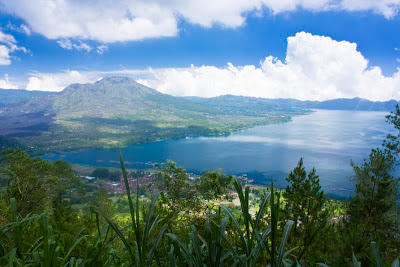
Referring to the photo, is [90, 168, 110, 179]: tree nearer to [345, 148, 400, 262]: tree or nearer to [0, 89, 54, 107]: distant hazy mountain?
[345, 148, 400, 262]: tree

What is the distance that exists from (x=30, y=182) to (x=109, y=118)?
92.3 metres

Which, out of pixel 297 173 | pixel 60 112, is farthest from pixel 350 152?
pixel 60 112

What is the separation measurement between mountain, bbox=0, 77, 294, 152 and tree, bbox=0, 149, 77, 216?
43.8 m

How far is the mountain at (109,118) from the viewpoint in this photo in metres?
58.1

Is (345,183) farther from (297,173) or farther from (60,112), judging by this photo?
(60,112)

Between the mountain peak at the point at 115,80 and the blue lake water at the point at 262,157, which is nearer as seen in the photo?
→ the blue lake water at the point at 262,157

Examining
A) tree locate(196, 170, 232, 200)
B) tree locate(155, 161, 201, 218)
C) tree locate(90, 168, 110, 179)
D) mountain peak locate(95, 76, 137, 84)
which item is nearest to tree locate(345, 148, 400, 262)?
tree locate(196, 170, 232, 200)

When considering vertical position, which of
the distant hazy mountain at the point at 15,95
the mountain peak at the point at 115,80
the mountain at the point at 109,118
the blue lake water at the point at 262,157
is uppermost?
the mountain peak at the point at 115,80

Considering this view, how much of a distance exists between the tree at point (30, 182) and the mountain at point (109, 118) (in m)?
43.8

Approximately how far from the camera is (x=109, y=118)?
93.6 meters

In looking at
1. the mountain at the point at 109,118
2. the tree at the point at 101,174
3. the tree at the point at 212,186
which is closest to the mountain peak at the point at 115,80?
the mountain at the point at 109,118

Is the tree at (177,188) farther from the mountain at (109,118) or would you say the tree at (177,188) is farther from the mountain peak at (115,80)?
the mountain peak at (115,80)

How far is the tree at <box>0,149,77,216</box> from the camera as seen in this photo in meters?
6.37

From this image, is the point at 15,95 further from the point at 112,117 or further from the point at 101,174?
the point at 101,174
